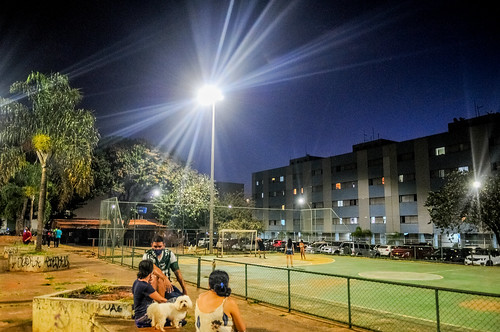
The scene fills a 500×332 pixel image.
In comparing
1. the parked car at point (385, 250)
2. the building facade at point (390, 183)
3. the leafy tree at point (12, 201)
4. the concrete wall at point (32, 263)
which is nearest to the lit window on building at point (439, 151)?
the building facade at point (390, 183)

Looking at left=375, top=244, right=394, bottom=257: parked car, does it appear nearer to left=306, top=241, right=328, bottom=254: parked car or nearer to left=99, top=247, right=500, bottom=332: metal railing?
left=306, top=241, right=328, bottom=254: parked car

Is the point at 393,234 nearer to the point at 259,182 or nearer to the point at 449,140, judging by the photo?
the point at 449,140

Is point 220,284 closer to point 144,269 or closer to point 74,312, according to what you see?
point 144,269

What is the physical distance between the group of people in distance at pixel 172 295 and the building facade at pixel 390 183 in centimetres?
3266

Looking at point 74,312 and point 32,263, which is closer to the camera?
point 74,312

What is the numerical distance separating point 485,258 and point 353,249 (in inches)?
412

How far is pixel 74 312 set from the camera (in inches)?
279

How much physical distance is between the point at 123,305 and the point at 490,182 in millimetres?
28175

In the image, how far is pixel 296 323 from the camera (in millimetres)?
8180

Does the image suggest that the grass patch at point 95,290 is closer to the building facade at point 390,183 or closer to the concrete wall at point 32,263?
the concrete wall at point 32,263

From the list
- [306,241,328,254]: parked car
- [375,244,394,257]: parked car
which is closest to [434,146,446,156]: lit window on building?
[375,244,394,257]: parked car

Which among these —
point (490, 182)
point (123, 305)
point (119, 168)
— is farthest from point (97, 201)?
point (123, 305)

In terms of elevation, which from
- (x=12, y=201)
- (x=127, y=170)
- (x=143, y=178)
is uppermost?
(x=127, y=170)

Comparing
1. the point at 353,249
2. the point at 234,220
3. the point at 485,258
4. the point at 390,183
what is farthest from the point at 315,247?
the point at 390,183
